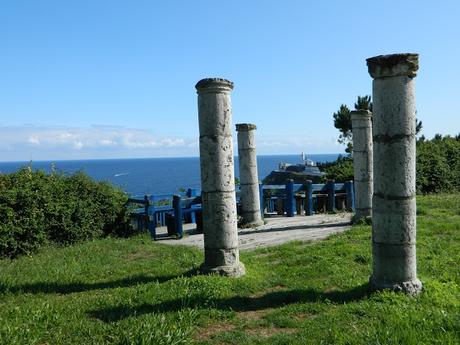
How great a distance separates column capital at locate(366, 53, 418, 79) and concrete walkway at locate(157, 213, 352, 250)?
575cm

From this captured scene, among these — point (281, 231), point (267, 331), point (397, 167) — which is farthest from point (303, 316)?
point (281, 231)

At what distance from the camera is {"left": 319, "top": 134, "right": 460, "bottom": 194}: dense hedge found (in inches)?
858

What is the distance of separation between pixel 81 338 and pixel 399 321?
149 inches

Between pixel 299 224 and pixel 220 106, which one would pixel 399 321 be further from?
pixel 299 224

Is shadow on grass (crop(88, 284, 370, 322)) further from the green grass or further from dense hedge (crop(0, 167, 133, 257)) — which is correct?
dense hedge (crop(0, 167, 133, 257))

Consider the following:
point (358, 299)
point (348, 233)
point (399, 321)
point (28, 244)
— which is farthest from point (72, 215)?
point (399, 321)

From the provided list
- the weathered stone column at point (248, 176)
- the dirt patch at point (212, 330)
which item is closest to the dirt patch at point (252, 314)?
the dirt patch at point (212, 330)

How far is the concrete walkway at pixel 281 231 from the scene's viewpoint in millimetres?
12102

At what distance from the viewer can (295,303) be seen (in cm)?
686

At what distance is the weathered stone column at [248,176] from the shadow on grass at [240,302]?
728 cm

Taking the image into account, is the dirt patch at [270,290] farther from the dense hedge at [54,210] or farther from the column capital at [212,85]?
the dense hedge at [54,210]

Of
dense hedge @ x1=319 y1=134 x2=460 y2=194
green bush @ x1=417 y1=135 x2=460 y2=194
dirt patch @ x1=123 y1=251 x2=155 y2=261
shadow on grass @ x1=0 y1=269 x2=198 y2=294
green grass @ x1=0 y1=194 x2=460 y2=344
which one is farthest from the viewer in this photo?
green bush @ x1=417 y1=135 x2=460 y2=194

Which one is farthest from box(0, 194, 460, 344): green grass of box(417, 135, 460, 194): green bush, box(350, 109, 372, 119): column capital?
box(417, 135, 460, 194): green bush

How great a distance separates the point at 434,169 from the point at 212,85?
1743cm
